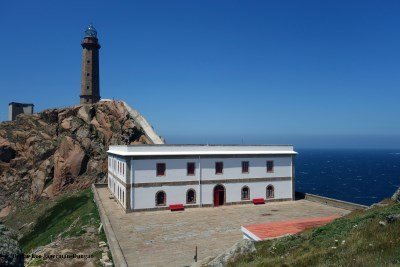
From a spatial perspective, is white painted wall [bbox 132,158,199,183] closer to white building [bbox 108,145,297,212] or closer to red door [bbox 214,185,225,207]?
white building [bbox 108,145,297,212]

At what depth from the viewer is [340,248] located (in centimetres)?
1069

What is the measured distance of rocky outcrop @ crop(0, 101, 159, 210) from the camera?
50594 millimetres

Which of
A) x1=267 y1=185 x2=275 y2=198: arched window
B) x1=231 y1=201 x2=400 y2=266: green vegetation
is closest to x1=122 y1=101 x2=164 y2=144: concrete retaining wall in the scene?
x1=267 y1=185 x2=275 y2=198: arched window

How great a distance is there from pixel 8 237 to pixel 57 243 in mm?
18509

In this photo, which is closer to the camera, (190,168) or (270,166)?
(190,168)

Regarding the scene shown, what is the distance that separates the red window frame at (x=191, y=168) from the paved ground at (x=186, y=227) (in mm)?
3703

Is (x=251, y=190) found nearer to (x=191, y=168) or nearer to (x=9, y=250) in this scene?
(x=191, y=168)

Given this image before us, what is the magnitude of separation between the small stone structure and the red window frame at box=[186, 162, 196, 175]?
4253cm

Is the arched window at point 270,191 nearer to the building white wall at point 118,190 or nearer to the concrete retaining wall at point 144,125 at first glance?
the building white wall at point 118,190

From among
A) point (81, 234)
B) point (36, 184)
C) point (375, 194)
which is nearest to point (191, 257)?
point (81, 234)

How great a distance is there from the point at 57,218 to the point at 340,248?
3555 centimetres

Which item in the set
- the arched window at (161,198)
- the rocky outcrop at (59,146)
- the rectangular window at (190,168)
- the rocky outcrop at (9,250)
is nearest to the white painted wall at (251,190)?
the rectangular window at (190,168)

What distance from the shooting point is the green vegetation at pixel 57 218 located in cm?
3036

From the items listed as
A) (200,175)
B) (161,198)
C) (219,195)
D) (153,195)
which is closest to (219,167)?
(200,175)
